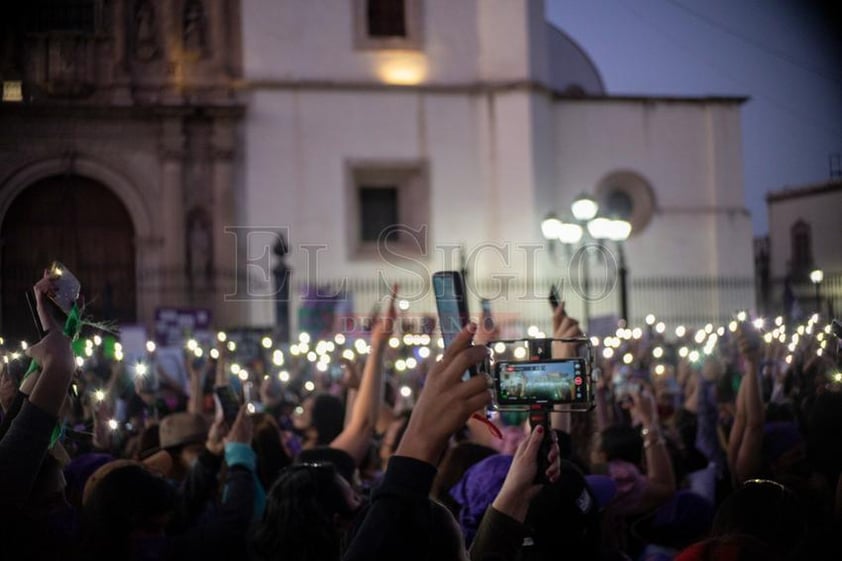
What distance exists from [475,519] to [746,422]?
2140 mm

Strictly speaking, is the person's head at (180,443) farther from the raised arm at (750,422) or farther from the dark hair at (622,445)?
the raised arm at (750,422)

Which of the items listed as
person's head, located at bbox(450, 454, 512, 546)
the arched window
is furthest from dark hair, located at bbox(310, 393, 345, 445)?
the arched window

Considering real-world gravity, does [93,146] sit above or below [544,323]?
above

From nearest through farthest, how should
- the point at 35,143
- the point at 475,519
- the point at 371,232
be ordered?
1. the point at 475,519
2. the point at 35,143
3. the point at 371,232

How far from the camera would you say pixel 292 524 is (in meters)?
4.13

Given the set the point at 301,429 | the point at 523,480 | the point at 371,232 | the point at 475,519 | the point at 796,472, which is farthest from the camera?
the point at 371,232

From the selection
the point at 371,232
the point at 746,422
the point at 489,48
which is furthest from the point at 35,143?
the point at 746,422

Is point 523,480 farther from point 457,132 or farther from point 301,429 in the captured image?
point 457,132

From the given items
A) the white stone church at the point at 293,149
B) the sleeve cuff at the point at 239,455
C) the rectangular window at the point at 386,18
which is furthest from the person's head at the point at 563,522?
the rectangular window at the point at 386,18

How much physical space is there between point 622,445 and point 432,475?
11.1ft

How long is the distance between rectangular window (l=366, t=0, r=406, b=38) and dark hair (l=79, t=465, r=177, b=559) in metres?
22.3

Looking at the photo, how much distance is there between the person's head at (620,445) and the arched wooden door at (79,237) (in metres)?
16.5

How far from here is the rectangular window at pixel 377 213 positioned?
86.3ft

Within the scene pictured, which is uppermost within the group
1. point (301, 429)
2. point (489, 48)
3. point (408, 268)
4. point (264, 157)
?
point (489, 48)
